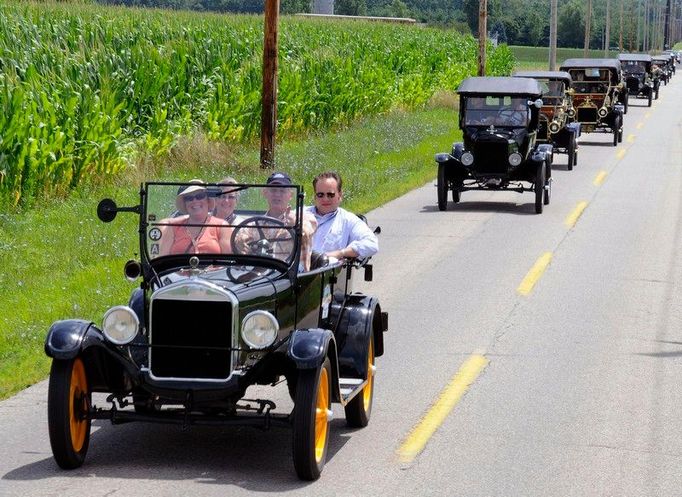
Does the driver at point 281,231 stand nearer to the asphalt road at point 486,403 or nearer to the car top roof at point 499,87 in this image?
the asphalt road at point 486,403

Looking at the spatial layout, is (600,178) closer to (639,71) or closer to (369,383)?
(369,383)

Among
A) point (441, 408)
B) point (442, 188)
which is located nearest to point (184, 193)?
point (441, 408)

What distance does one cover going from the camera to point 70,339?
743 cm

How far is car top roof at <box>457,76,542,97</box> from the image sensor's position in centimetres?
2255

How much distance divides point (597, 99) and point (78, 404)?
31282mm

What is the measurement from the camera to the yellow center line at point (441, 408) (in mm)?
8242

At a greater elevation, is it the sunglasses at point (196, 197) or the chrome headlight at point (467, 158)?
the sunglasses at point (196, 197)

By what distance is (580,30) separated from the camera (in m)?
182

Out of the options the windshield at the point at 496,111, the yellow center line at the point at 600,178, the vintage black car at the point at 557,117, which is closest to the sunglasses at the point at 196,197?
the windshield at the point at 496,111

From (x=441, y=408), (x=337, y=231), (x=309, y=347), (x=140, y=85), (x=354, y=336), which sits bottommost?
(x=441, y=408)

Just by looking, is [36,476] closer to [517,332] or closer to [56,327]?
[56,327]

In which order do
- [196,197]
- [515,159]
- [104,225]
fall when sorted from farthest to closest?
[515,159] → [104,225] → [196,197]

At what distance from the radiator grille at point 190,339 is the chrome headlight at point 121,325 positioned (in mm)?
121

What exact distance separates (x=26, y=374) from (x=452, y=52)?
44.8 meters
